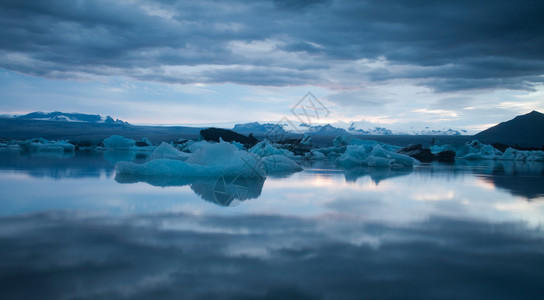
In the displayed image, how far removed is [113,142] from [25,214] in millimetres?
19223

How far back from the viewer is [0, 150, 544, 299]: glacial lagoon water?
57.7 inches

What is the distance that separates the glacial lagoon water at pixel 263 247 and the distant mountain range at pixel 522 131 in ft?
121

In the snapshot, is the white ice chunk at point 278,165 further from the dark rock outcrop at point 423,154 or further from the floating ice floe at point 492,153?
the floating ice floe at point 492,153

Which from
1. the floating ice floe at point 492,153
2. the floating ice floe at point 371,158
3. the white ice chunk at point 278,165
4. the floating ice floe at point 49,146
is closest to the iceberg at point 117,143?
the floating ice floe at point 49,146

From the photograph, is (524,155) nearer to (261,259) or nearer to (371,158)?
(371,158)

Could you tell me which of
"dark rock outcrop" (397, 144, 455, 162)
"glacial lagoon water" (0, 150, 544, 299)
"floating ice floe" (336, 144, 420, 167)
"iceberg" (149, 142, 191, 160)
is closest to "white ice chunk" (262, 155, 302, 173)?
"iceberg" (149, 142, 191, 160)

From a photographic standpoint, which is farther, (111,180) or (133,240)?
(111,180)

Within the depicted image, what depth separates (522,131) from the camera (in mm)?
37062

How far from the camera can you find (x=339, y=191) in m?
4.41

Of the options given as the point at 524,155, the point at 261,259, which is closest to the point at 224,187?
the point at 261,259

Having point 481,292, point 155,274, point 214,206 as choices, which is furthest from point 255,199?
point 481,292

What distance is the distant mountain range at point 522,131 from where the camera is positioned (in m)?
34.7

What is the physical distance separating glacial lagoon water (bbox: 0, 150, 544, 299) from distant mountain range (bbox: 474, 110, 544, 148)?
3693cm

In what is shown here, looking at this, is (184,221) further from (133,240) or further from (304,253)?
(304,253)
